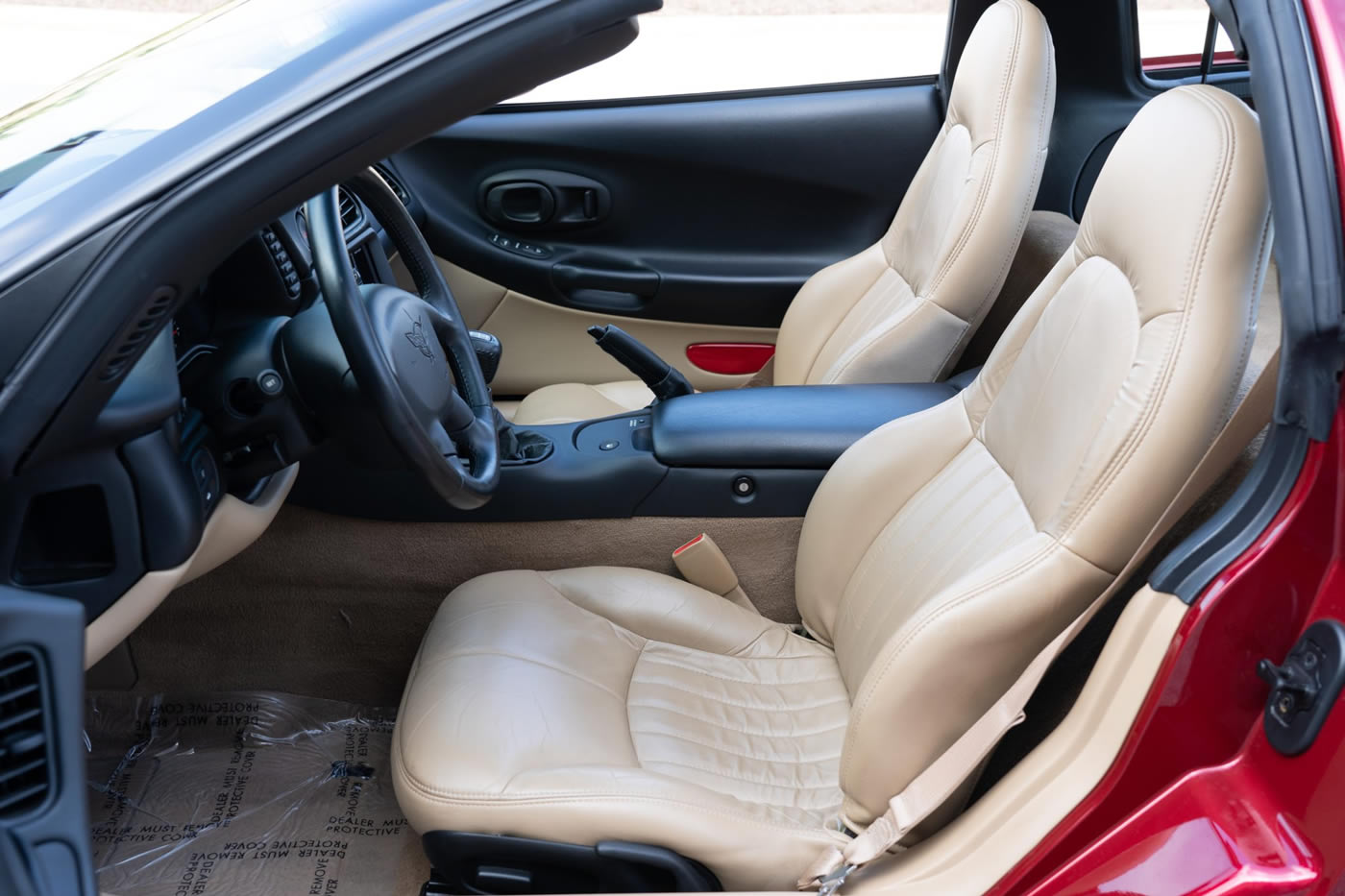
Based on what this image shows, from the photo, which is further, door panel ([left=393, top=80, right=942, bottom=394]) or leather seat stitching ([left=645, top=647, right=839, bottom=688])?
door panel ([left=393, top=80, right=942, bottom=394])

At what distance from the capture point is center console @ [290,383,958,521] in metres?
1.55

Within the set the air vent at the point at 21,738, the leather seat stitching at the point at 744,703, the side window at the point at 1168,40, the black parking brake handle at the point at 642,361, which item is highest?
the air vent at the point at 21,738

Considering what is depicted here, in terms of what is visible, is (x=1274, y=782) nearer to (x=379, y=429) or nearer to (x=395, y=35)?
(x=395, y=35)

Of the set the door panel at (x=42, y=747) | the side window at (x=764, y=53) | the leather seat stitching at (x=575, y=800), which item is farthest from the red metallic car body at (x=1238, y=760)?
the side window at (x=764, y=53)

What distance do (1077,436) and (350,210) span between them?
1.24m

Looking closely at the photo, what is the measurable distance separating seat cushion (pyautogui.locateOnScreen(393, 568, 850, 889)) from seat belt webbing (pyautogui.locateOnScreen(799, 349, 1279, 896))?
0.33 feet

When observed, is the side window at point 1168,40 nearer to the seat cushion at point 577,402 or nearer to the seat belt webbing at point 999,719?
the seat cushion at point 577,402

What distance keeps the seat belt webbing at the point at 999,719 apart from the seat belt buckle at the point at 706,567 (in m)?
0.57

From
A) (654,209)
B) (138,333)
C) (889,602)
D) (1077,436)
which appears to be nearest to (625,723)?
(889,602)

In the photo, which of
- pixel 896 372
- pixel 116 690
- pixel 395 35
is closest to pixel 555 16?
pixel 395 35

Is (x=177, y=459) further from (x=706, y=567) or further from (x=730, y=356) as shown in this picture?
(x=730, y=356)

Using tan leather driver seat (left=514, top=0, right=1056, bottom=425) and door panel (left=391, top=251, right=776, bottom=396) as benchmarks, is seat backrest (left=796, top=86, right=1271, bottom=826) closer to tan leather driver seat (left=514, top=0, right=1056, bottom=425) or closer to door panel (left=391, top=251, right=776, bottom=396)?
tan leather driver seat (left=514, top=0, right=1056, bottom=425)

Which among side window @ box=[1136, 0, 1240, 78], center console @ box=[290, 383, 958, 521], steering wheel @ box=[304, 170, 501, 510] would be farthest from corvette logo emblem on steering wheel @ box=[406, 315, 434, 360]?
side window @ box=[1136, 0, 1240, 78]

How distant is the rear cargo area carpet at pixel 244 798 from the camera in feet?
4.55
